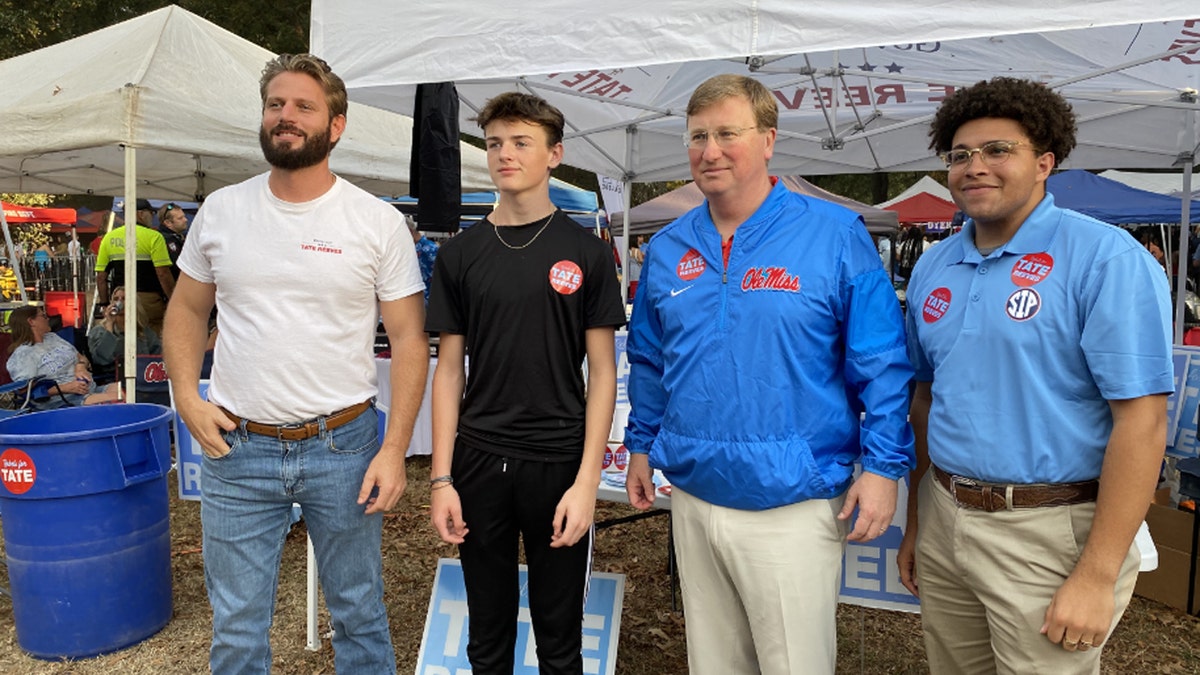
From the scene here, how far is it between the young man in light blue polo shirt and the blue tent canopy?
10.7 metres

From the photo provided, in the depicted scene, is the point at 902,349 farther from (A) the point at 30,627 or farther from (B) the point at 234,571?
(A) the point at 30,627

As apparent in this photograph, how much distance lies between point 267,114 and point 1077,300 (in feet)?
6.53

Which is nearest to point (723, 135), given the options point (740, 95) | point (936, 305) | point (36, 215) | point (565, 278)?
point (740, 95)

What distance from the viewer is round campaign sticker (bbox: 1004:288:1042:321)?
1.66 meters

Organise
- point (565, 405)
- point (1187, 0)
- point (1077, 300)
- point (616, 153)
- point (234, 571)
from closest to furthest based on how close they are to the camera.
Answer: point (1077, 300), point (1187, 0), point (565, 405), point (234, 571), point (616, 153)

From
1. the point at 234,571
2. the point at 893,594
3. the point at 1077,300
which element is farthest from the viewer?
the point at 893,594

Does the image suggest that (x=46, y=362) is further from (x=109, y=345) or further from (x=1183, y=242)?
(x=1183, y=242)

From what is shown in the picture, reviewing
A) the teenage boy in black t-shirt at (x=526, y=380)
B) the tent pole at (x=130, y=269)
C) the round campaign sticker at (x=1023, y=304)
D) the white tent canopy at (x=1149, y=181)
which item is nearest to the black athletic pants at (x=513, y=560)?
the teenage boy in black t-shirt at (x=526, y=380)

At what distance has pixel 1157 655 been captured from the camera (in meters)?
3.47

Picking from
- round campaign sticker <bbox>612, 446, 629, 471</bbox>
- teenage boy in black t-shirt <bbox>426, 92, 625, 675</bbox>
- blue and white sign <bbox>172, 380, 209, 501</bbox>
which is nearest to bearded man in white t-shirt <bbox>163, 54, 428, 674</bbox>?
teenage boy in black t-shirt <bbox>426, 92, 625, 675</bbox>

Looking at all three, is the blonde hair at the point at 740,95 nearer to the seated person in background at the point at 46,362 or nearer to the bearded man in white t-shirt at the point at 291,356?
the bearded man in white t-shirt at the point at 291,356

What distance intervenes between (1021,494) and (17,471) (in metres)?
3.38

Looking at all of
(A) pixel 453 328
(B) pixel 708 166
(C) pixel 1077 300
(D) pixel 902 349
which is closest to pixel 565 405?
(A) pixel 453 328

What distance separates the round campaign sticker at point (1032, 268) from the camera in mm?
1674
